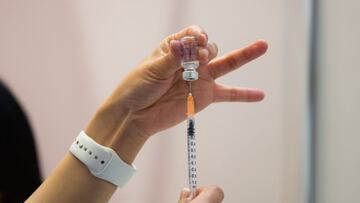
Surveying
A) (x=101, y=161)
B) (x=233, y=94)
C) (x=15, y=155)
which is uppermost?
(x=233, y=94)

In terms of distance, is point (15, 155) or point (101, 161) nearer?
point (101, 161)

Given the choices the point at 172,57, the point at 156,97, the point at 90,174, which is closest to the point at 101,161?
the point at 90,174

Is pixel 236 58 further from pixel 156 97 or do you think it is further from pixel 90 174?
pixel 90 174

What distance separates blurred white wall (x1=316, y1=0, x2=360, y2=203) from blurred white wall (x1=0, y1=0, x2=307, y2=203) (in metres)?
0.06

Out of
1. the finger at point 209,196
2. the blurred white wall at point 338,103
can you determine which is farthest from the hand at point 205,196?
the blurred white wall at point 338,103

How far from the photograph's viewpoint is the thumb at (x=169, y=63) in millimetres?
676

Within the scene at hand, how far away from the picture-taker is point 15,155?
1.20 metres

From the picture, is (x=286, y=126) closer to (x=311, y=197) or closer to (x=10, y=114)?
(x=311, y=197)

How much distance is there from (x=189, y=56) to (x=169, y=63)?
0.16 ft

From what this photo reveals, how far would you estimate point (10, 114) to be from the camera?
112cm

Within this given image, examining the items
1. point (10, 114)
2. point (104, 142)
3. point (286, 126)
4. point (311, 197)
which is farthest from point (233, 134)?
point (10, 114)

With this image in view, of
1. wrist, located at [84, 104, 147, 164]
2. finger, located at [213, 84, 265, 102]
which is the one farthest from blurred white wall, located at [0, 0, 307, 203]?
wrist, located at [84, 104, 147, 164]

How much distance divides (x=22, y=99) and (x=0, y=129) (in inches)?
5.6

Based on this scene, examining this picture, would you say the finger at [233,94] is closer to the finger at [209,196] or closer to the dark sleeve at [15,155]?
the finger at [209,196]
